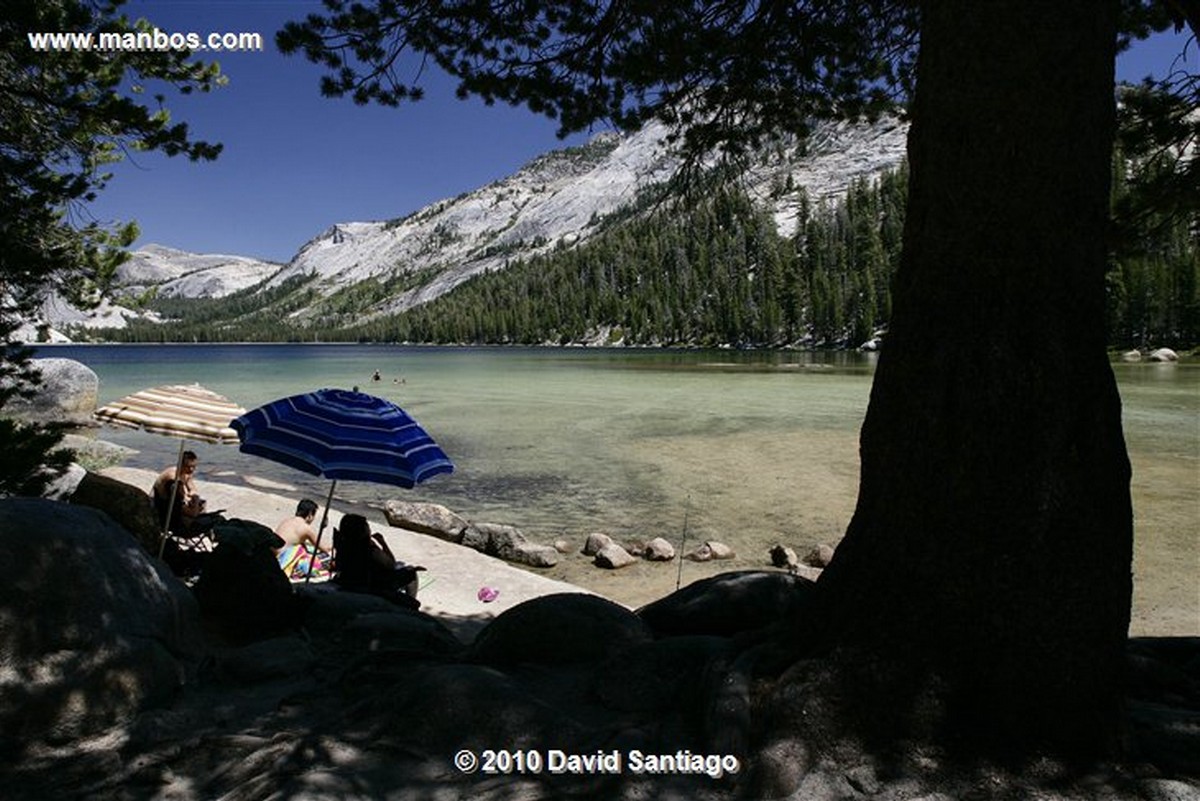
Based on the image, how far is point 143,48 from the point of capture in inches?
310

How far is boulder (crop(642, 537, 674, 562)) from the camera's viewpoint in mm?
12781

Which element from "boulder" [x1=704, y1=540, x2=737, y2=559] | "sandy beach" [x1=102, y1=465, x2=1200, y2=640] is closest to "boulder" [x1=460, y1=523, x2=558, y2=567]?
"sandy beach" [x1=102, y1=465, x2=1200, y2=640]

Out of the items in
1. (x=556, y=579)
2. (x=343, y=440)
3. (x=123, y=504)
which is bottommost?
(x=556, y=579)

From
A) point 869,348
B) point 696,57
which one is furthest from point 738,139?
point 869,348

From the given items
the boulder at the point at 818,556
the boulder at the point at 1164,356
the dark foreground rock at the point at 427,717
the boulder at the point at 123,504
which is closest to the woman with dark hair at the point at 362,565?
the boulder at the point at 123,504

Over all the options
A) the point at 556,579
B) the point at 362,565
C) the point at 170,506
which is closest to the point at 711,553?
the point at 556,579

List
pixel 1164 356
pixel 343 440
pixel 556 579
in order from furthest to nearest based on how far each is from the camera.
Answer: pixel 1164 356
pixel 556 579
pixel 343 440

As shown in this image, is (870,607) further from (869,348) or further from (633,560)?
(869,348)

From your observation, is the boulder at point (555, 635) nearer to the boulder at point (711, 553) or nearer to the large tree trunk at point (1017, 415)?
the large tree trunk at point (1017, 415)

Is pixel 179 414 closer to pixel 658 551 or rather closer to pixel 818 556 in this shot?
pixel 658 551

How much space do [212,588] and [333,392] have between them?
276cm

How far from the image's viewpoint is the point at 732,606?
591 cm

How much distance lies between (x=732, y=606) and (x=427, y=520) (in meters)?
9.70

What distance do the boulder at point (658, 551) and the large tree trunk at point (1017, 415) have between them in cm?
947
